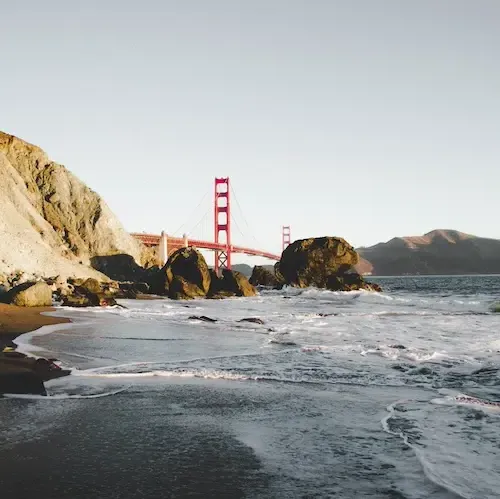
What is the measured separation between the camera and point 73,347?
416 inches

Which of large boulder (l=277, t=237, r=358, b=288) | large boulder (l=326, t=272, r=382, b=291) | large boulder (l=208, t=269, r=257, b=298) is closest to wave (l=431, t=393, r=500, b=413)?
large boulder (l=208, t=269, r=257, b=298)

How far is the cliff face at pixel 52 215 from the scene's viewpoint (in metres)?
38.1

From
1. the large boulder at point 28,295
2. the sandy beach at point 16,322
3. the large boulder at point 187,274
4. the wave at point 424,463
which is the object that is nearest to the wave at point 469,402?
the wave at point 424,463

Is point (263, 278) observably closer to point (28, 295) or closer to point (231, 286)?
point (231, 286)

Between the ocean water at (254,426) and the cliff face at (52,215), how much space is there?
29.9m

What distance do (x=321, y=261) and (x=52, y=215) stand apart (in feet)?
101

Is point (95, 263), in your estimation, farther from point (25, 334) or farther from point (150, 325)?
point (25, 334)

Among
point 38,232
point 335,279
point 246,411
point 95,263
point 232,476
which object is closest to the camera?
point 232,476

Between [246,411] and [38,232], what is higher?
[38,232]

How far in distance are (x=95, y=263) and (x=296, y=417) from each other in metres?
49.1

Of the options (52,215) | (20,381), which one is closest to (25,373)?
(20,381)

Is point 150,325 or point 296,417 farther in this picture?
point 150,325

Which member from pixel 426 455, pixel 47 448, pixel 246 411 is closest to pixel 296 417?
pixel 246 411

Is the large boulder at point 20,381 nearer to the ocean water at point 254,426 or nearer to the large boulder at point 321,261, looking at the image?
the ocean water at point 254,426
